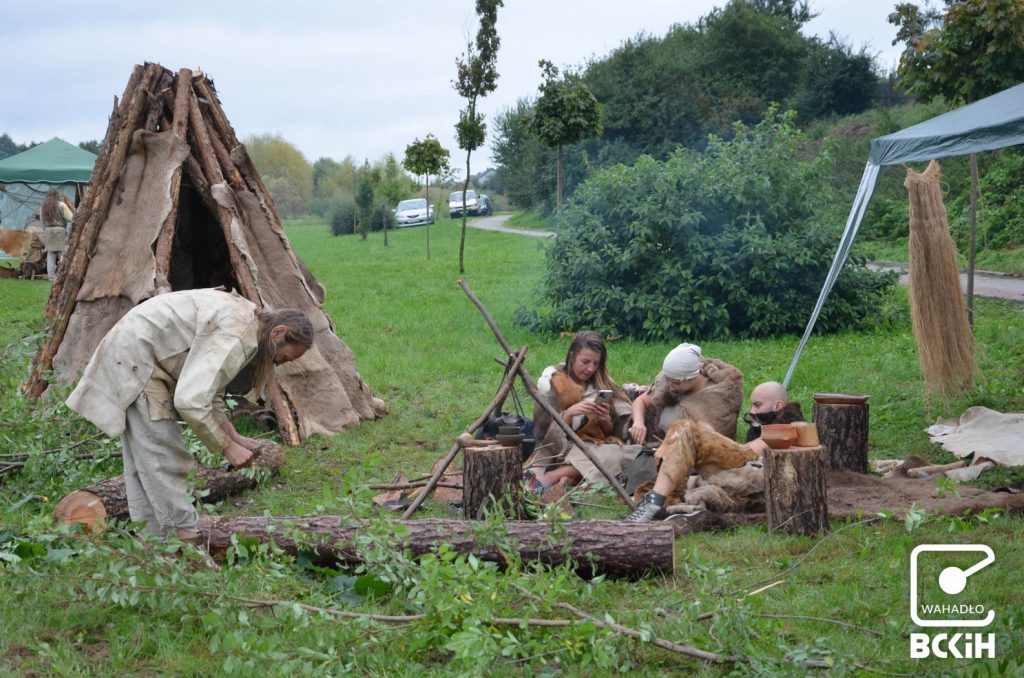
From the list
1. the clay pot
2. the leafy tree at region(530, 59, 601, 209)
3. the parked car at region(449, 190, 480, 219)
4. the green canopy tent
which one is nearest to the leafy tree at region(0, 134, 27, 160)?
the parked car at region(449, 190, 480, 219)

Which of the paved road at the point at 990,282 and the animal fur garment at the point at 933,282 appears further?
the paved road at the point at 990,282

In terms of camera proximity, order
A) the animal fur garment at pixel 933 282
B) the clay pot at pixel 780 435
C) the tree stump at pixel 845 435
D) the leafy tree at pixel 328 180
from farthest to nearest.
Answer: the leafy tree at pixel 328 180 < the animal fur garment at pixel 933 282 < the tree stump at pixel 845 435 < the clay pot at pixel 780 435

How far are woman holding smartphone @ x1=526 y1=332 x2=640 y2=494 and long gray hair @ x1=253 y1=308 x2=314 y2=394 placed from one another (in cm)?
214

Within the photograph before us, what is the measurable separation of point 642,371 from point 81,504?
564 cm

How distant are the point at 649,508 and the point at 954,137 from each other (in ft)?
10.1

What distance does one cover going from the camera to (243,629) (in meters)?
3.75

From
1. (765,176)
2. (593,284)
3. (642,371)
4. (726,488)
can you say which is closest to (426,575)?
(726,488)

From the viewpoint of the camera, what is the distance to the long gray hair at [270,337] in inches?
172

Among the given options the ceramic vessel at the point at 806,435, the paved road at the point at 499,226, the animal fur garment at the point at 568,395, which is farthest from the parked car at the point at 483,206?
the ceramic vessel at the point at 806,435

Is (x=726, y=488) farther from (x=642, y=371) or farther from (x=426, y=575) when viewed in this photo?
(x=642, y=371)

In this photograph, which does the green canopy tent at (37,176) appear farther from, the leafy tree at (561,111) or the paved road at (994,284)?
the paved road at (994,284)

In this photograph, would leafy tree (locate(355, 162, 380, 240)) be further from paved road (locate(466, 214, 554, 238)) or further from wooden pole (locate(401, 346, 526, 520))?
wooden pole (locate(401, 346, 526, 520))

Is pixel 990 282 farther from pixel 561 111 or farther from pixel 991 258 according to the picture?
pixel 561 111

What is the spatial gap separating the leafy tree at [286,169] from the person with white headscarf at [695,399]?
56.5 meters
